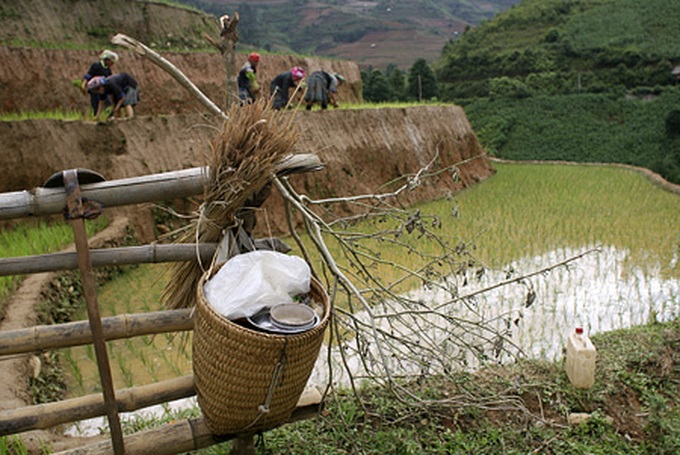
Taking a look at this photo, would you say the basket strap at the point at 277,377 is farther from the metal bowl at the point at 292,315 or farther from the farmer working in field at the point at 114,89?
the farmer working in field at the point at 114,89

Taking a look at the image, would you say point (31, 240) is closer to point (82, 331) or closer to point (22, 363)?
point (22, 363)

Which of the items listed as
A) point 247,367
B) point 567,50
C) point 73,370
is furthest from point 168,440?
point 567,50

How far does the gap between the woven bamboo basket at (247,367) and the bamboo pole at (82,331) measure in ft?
1.18

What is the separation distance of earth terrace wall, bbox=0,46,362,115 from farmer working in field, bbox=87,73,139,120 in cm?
173

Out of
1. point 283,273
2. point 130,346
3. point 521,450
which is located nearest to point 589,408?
point 521,450

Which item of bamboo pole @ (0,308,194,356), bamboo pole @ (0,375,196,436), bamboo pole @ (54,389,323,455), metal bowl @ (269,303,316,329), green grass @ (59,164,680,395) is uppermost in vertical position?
metal bowl @ (269,303,316,329)

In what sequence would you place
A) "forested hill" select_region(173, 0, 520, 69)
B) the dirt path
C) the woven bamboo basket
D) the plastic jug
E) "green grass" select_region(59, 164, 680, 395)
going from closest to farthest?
the woven bamboo basket
the dirt path
the plastic jug
"green grass" select_region(59, 164, 680, 395)
"forested hill" select_region(173, 0, 520, 69)

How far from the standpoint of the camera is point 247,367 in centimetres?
176

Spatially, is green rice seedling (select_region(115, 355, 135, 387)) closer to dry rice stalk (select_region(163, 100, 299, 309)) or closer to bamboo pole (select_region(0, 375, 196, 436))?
bamboo pole (select_region(0, 375, 196, 436))

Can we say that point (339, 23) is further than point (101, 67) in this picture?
Yes

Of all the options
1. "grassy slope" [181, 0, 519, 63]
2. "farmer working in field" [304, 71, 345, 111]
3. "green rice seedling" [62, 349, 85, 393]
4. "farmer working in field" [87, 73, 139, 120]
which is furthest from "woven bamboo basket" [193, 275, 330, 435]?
"grassy slope" [181, 0, 519, 63]

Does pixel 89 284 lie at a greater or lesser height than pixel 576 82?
greater

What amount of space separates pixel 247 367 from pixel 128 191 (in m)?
0.79

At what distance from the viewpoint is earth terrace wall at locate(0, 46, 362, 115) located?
9883 millimetres
